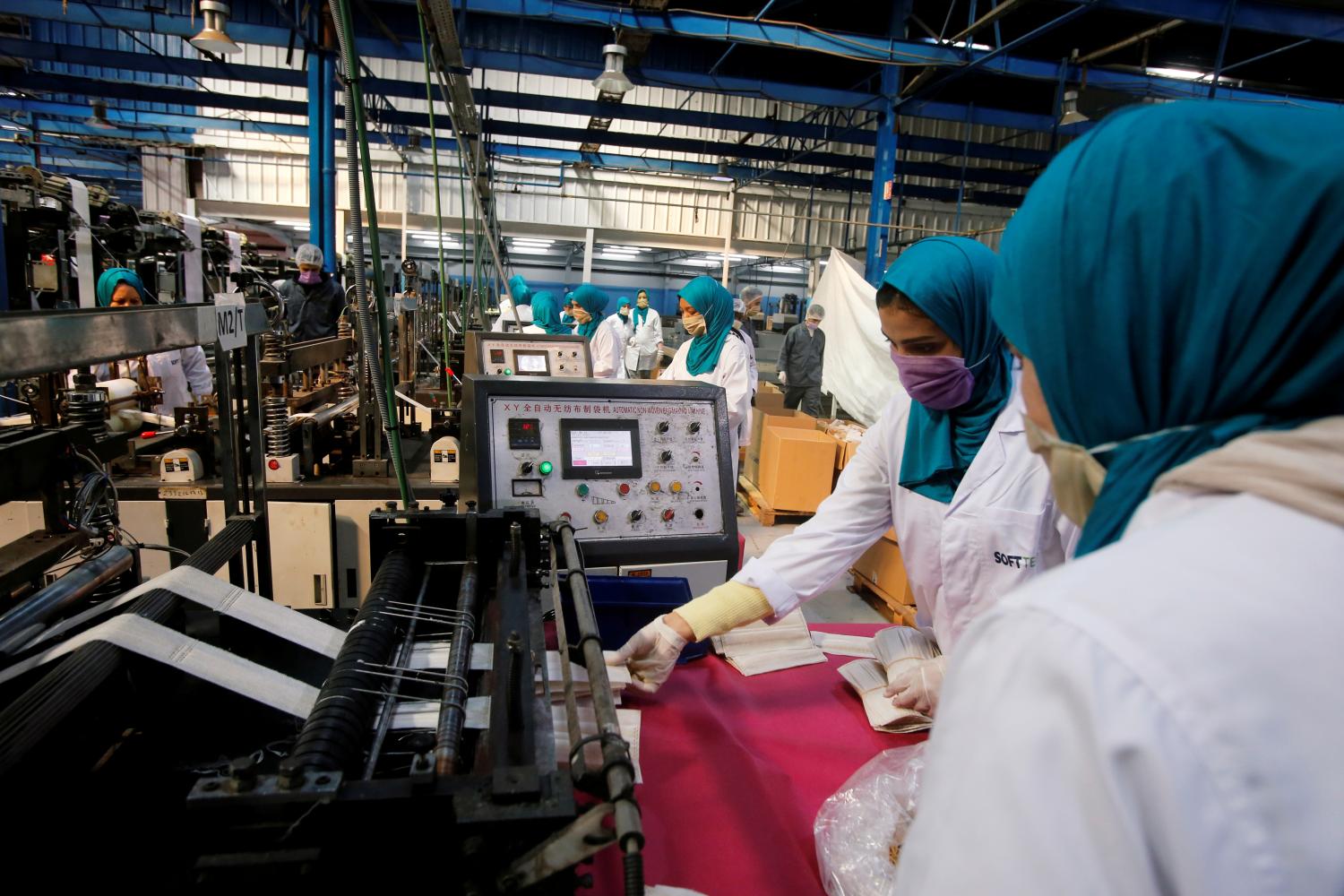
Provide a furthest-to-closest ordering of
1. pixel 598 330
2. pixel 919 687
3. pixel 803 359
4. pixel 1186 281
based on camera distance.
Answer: pixel 803 359, pixel 598 330, pixel 919 687, pixel 1186 281

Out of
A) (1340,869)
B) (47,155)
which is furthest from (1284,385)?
(47,155)

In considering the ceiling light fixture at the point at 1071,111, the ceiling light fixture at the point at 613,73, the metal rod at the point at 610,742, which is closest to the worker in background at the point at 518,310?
the ceiling light fixture at the point at 613,73

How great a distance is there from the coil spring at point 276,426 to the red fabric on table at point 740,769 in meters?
1.86

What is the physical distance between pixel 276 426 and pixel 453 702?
204cm

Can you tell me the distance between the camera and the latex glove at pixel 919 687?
1.13 meters

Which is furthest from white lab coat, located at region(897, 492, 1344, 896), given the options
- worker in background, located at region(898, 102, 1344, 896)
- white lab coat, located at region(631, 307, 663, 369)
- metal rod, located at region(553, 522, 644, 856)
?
white lab coat, located at region(631, 307, 663, 369)

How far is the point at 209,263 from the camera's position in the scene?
402 centimetres

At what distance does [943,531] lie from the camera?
4.26ft

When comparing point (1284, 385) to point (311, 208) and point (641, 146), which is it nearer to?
point (311, 208)

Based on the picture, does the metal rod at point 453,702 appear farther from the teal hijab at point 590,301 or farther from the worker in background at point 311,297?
the teal hijab at point 590,301

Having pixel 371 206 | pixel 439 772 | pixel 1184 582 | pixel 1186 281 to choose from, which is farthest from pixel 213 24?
pixel 1184 582

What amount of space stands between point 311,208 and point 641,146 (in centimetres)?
437

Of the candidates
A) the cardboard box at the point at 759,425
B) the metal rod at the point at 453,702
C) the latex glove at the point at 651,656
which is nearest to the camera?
the metal rod at the point at 453,702

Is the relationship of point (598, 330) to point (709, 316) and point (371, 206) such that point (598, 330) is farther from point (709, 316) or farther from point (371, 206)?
Result: point (371, 206)
